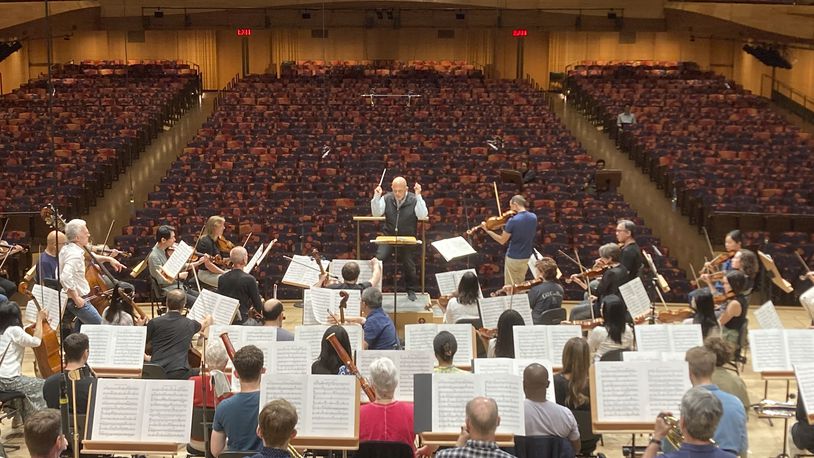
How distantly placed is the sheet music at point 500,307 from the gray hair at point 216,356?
254 cm

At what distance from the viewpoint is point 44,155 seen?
651 inches

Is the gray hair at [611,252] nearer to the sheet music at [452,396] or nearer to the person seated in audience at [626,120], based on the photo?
the sheet music at [452,396]

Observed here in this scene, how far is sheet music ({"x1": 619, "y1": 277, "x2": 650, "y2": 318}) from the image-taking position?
8156 millimetres

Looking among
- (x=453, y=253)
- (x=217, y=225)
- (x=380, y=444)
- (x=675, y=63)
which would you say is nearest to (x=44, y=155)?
(x=217, y=225)

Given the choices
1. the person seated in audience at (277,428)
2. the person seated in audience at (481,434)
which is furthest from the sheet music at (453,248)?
the person seated in audience at (277,428)

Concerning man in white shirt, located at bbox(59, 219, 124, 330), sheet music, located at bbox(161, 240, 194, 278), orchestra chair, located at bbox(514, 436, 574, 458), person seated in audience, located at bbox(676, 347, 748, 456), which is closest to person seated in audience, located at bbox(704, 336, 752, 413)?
person seated in audience, located at bbox(676, 347, 748, 456)

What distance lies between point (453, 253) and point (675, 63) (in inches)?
788

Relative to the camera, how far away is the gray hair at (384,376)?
17.4 ft

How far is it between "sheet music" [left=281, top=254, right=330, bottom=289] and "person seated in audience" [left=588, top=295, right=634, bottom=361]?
10.7ft

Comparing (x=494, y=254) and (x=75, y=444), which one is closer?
(x=75, y=444)

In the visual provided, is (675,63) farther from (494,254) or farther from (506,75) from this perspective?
(494,254)

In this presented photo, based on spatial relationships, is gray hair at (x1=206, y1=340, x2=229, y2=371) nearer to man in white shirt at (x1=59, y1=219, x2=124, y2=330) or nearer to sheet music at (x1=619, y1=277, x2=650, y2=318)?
man in white shirt at (x1=59, y1=219, x2=124, y2=330)

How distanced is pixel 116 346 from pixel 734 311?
4901 mm

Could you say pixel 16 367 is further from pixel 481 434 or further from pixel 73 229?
pixel 481 434
